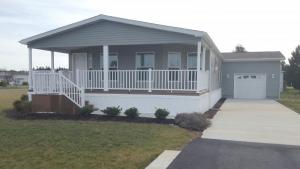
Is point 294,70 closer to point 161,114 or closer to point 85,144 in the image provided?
point 161,114

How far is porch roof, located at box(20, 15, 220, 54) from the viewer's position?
12.6m

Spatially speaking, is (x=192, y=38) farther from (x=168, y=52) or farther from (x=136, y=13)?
(x=136, y=13)

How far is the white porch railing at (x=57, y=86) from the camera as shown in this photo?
12594 millimetres

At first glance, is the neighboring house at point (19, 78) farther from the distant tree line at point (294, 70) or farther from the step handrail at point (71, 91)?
the step handrail at point (71, 91)

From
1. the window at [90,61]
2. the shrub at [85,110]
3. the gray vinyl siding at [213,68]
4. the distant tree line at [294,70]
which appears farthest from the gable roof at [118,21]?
the distant tree line at [294,70]

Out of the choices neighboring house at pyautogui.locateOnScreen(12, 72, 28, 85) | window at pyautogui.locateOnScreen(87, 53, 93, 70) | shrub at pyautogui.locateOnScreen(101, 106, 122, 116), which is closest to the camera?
shrub at pyautogui.locateOnScreen(101, 106, 122, 116)

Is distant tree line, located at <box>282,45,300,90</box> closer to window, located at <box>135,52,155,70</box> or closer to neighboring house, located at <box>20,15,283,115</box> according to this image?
neighboring house, located at <box>20,15,283,115</box>

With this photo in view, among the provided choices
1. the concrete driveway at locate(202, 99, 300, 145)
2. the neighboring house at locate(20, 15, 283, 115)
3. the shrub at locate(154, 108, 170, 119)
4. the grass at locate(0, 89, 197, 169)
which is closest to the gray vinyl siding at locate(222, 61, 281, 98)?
the neighboring house at locate(20, 15, 283, 115)

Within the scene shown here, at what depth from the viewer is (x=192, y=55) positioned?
15945 mm

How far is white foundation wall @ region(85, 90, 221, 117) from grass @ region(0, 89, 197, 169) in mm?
2417

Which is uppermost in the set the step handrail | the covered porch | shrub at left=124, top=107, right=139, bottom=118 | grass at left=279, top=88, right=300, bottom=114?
the covered porch

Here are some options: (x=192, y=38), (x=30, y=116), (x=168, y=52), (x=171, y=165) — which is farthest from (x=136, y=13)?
(x=171, y=165)

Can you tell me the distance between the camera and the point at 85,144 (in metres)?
7.24

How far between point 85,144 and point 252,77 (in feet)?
71.1
